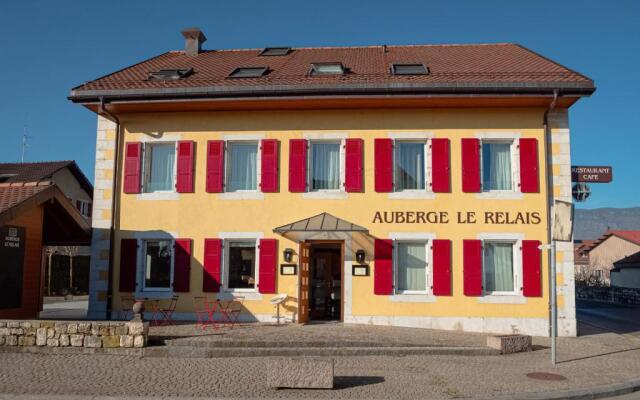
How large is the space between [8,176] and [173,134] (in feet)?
75.3

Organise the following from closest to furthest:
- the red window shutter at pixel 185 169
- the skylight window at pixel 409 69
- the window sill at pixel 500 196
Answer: the window sill at pixel 500 196
the red window shutter at pixel 185 169
the skylight window at pixel 409 69

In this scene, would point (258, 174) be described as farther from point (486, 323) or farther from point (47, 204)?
point (486, 323)

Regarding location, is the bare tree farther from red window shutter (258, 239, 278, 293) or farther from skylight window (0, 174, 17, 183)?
red window shutter (258, 239, 278, 293)

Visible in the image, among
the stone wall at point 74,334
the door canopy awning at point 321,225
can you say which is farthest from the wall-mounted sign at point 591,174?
the stone wall at point 74,334

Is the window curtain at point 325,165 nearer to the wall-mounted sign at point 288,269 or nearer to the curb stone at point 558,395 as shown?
the wall-mounted sign at point 288,269

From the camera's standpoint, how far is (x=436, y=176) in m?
14.2

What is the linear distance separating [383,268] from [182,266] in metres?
5.02

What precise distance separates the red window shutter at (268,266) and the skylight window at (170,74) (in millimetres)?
5253

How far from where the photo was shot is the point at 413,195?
1425cm

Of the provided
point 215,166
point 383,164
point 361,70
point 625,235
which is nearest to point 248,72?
point 215,166

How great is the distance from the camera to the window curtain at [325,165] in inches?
576

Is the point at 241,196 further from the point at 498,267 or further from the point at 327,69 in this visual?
the point at 498,267

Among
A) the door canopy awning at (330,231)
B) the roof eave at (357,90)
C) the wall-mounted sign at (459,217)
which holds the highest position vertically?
the roof eave at (357,90)

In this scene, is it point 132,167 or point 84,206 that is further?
point 84,206
